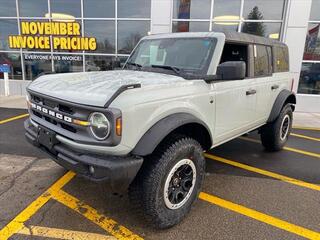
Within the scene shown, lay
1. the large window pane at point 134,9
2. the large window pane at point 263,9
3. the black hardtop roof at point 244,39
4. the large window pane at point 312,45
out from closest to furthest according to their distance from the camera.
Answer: the black hardtop roof at point 244,39
the large window pane at point 312,45
the large window pane at point 263,9
the large window pane at point 134,9

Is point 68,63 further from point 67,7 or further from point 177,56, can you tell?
point 177,56

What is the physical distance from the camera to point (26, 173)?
3.97 m

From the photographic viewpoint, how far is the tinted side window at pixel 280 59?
191 inches

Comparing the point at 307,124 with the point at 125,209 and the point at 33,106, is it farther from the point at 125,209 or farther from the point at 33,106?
the point at 33,106

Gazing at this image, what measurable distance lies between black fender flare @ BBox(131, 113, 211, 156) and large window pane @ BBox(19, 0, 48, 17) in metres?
10.8

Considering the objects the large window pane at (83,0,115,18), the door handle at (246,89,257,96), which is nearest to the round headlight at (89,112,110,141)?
the door handle at (246,89,257,96)

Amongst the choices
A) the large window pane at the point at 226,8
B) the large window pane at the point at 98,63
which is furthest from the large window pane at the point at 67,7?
the large window pane at the point at 226,8

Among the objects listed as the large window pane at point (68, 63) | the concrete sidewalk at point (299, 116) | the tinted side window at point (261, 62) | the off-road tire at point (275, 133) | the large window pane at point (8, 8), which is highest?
A: the large window pane at point (8, 8)

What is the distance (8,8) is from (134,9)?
540 centimetres

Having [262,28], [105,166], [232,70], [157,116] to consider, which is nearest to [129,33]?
[262,28]

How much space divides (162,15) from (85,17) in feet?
10.8

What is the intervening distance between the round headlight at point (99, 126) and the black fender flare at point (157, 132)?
29 centimetres

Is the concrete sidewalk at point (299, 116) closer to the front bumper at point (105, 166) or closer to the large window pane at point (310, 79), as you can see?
the large window pane at point (310, 79)

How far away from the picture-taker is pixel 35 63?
11.7 metres
